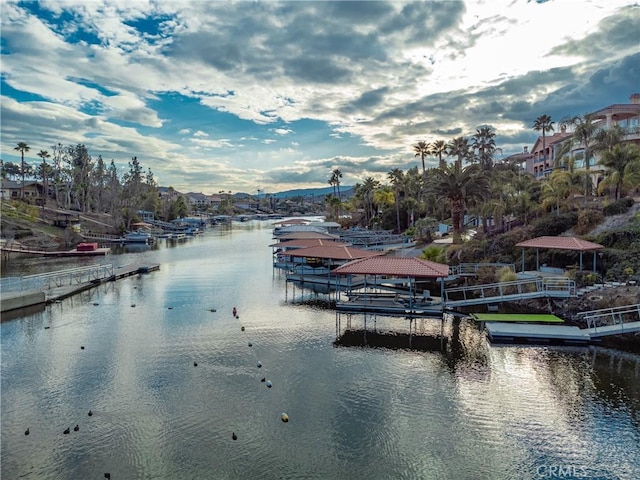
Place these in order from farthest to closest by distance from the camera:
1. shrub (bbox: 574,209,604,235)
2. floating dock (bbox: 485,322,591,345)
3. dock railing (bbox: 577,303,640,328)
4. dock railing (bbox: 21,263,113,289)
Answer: shrub (bbox: 574,209,604,235)
dock railing (bbox: 21,263,113,289)
dock railing (bbox: 577,303,640,328)
floating dock (bbox: 485,322,591,345)

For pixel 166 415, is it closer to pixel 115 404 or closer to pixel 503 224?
pixel 115 404

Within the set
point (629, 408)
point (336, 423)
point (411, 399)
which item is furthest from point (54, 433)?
point (629, 408)

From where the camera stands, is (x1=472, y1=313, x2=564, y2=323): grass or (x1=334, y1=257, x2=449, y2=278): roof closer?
(x1=472, y1=313, x2=564, y2=323): grass

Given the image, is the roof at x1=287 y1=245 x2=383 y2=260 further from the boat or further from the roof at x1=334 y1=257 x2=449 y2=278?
the boat

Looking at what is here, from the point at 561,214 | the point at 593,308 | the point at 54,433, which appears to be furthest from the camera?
the point at 561,214

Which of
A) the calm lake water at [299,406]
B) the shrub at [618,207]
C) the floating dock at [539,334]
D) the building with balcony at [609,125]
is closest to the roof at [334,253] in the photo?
the calm lake water at [299,406]

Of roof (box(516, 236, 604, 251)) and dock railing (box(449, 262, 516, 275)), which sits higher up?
roof (box(516, 236, 604, 251))

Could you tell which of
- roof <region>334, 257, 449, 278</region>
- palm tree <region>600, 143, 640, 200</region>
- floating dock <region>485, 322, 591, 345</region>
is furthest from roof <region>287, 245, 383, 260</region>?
palm tree <region>600, 143, 640, 200</region>
